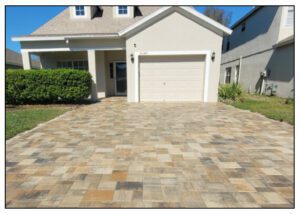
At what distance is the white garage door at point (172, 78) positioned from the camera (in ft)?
29.8

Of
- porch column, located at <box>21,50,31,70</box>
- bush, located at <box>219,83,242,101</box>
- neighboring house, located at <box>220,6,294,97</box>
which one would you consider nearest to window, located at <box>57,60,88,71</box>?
porch column, located at <box>21,50,31,70</box>

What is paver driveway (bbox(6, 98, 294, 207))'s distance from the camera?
2074mm

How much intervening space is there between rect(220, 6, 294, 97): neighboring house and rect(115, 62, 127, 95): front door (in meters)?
10.2

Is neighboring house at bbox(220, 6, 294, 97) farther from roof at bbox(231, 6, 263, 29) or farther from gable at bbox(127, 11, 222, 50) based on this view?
gable at bbox(127, 11, 222, 50)

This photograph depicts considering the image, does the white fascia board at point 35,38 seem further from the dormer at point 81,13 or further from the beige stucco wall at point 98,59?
the dormer at point 81,13

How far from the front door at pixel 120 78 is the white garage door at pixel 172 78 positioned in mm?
2835

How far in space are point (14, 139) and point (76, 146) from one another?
1.77 metres

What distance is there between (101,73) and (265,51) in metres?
12.1

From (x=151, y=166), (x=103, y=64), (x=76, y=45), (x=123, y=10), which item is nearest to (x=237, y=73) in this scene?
(x=123, y=10)

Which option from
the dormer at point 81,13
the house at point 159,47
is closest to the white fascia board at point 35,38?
the house at point 159,47

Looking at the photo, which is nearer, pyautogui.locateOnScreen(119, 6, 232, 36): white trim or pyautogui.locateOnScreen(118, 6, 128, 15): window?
pyautogui.locateOnScreen(119, 6, 232, 36): white trim

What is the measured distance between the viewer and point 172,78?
9.27 metres
